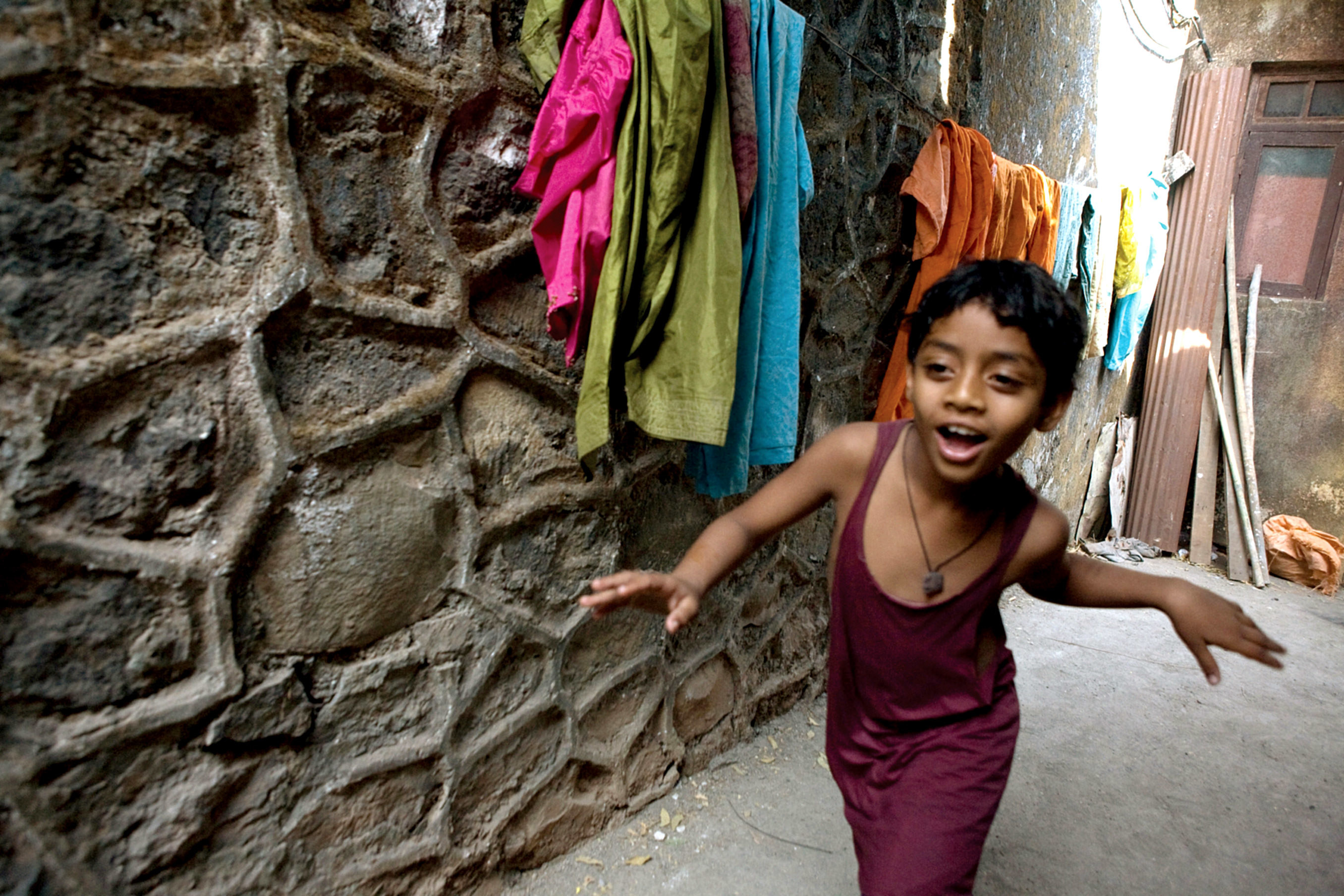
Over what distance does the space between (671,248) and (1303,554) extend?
18.4ft

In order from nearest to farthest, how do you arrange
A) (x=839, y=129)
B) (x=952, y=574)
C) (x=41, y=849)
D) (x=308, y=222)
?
(x=41, y=849) < (x=308, y=222) < (x=952, y=574) < (x=839, y=129)

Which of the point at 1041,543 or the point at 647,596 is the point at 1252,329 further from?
the point at 647,596

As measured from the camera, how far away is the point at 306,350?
4.17 ft

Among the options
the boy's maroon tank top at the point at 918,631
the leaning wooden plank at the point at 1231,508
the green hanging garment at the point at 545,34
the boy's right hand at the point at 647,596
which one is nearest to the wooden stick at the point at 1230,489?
the leaning wooden plank at the point at 1231,508

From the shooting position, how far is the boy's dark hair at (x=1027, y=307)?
118 centimetres

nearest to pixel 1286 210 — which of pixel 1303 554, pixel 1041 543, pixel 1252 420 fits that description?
pixel 1252 420

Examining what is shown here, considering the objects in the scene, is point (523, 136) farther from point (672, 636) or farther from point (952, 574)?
point (672, 636)

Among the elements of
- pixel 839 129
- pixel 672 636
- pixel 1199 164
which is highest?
pixel 1199 164

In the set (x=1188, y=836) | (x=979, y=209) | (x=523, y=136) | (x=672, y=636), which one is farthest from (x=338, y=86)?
(x=1188, y=836)

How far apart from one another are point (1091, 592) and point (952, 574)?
12.5 inches

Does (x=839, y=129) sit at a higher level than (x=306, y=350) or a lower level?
higher

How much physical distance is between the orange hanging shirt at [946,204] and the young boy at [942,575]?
137 cm

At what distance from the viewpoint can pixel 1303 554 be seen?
475cm

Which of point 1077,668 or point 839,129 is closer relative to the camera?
point 839,129
